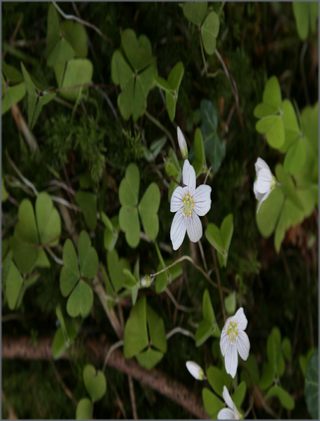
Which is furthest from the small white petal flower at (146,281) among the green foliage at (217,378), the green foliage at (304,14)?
the green foliage at (304,14)

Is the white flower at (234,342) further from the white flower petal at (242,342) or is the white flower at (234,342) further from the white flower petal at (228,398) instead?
the white flower petal at (228,398)

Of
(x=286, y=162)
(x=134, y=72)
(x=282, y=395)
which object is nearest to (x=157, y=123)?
(x=134, y=72)

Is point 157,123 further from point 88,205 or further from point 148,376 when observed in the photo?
point 148,376

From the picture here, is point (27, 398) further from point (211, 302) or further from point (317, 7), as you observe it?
point (317, 7)

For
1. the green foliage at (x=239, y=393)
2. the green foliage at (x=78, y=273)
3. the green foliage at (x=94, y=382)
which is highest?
the green foliage at (x=78, y=273)

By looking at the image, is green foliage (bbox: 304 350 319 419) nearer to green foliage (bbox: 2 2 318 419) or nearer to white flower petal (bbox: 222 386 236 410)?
green foliage (bbox: 2 2 318 419)

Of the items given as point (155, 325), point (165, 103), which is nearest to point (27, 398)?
point (155, 325)

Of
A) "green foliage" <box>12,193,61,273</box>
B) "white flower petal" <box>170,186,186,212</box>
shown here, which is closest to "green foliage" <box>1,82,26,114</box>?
"green foliage" <box>12,193,61,273</box>

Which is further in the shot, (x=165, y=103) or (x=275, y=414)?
(x=275, y=414)
